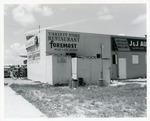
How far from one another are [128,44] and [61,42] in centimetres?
833

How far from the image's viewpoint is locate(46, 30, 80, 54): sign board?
1775cm

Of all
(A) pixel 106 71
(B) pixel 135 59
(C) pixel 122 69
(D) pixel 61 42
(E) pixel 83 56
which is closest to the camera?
(A) pixel 106 71

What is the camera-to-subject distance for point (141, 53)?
77.9 feet

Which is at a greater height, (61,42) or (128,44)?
(128,44)

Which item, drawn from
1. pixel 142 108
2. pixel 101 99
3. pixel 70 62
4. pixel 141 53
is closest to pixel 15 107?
pixel 101 99

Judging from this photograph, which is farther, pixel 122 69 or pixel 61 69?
pixel 122 69

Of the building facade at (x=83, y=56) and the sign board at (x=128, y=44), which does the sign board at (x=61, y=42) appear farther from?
the sign board at (x=128, y=44)

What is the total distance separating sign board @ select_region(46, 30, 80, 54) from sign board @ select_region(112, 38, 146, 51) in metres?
5.06

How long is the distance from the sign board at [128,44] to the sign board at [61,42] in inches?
199

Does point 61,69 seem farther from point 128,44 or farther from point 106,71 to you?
point 128,44

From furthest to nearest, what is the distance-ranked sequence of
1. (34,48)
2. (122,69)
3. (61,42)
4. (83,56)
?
1. (122,69)
2. (34,48)
3. (83,56)
4. (61,42)

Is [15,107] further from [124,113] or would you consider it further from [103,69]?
[103,69]

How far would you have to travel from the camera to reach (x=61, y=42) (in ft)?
59.5

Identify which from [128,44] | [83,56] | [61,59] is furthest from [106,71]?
[128,44]
